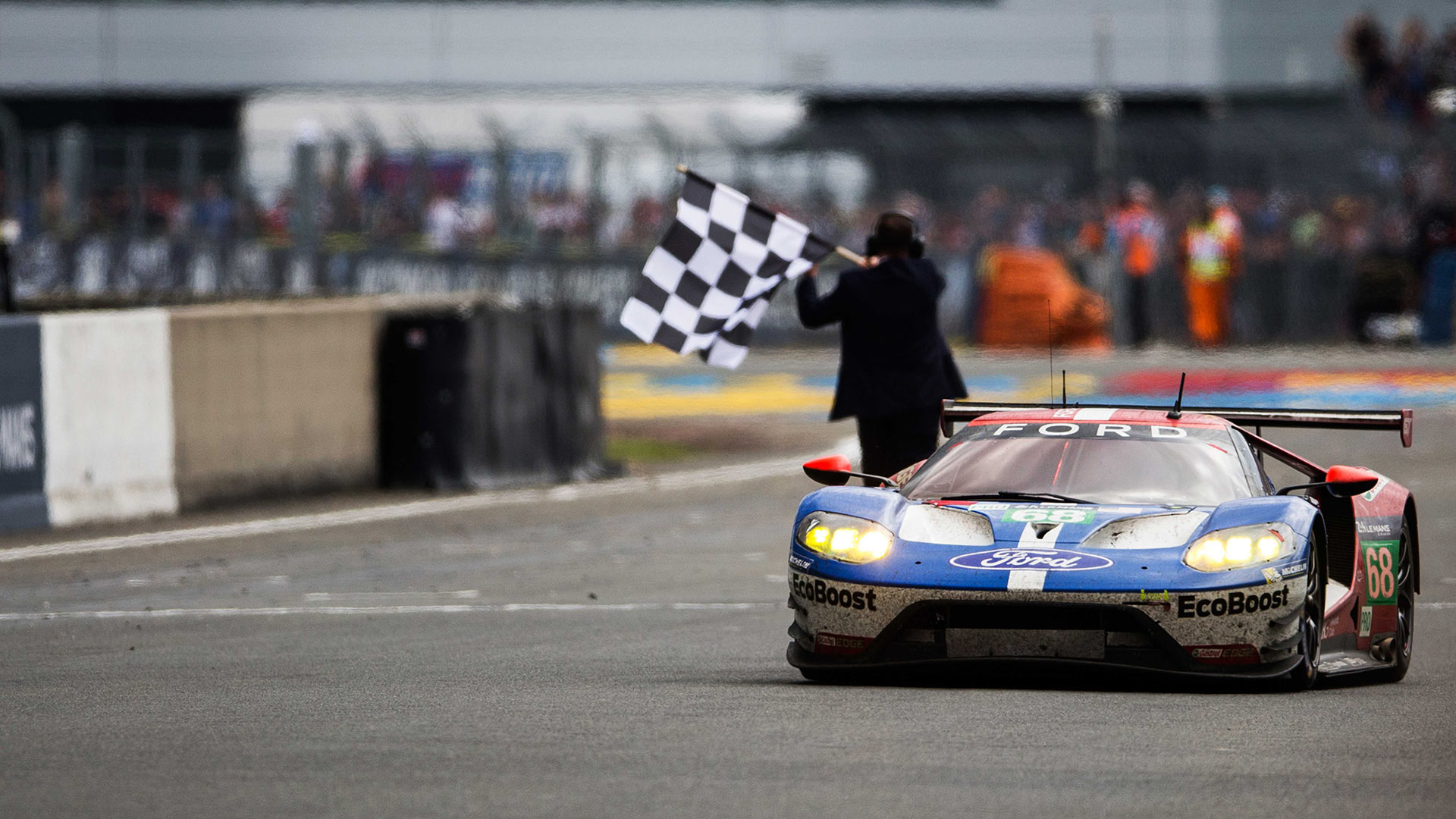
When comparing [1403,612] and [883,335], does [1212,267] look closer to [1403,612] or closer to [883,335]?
[883,335]

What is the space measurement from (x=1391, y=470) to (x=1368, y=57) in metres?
18.9

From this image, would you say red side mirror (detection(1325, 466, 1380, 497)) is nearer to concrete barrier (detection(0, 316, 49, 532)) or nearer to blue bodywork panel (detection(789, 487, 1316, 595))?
blue bodywork panel (detection(789, 487, 1316, 595))

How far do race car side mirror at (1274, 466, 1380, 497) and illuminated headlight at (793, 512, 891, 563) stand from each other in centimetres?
150

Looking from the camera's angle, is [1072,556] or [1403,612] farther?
[1403,612]

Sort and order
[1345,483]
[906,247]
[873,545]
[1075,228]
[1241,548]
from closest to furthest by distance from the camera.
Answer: [1241,548]
[873,545]
[1345,483]
[906,247]
[1075,228]

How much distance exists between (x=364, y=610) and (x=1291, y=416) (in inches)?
164

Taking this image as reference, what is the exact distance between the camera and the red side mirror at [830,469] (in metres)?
8.07

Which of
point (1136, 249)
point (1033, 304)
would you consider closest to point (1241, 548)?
point (1033, 304)

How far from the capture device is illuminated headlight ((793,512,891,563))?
7.29 metres

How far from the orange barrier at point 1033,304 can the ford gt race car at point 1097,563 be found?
2016cm

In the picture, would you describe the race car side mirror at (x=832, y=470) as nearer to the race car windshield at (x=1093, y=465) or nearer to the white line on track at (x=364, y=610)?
the race car windshield at (x=1093, y=465)

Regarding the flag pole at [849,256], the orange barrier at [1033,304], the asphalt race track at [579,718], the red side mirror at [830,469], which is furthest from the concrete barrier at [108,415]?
the orange barrier at [1033,304]

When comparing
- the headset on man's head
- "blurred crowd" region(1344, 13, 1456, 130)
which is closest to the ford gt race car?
the headset on man's head

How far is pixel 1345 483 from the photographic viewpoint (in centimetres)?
769
